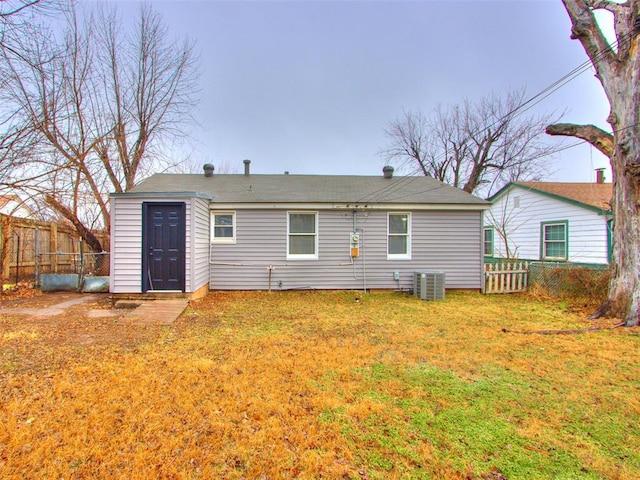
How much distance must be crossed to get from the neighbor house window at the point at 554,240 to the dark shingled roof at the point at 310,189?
4603mm

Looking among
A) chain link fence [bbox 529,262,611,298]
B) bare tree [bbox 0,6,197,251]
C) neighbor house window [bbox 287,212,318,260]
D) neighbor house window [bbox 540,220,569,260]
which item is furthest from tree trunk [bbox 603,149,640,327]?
bare tree [bbox 0,6,197,251]

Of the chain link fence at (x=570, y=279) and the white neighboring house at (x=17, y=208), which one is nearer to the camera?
the chain link fence at (x=570, y=279)

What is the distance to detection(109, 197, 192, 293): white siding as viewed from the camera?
7.09 metres

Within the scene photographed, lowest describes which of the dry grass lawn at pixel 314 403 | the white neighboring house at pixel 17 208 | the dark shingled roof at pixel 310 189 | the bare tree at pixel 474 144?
the dry grass lawn at pixel 314 403

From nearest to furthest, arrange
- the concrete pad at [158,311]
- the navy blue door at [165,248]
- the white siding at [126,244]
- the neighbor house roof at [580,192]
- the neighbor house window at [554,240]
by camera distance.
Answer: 1. the concrete pad at [158,311]
2. the white siding at [126,244]
3. the navy blue door at [165,248]
4. the neighbor house roof at [580,192]
5. the neighbor house window at [554,240]

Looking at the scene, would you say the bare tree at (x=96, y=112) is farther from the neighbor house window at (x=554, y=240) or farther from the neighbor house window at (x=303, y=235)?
the neighbor house window at (x=554, y=240)

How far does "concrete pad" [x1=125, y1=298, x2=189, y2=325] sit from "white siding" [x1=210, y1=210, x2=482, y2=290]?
78.6 inches

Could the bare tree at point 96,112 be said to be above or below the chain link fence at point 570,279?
above

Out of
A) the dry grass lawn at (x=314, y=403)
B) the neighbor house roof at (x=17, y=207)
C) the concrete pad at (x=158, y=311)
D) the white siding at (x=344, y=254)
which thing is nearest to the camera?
the dry grass lawn at (x=314, y=403)

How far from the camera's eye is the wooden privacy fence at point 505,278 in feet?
30.6

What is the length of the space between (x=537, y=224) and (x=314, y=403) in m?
13.4

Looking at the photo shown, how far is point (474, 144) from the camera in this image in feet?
66.8

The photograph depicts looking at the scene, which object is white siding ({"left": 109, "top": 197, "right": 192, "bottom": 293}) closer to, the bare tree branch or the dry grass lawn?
the dry grass lawn

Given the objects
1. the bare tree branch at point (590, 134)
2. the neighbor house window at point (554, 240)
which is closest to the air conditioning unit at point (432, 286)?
the bare tree branch at point (590, 134)
